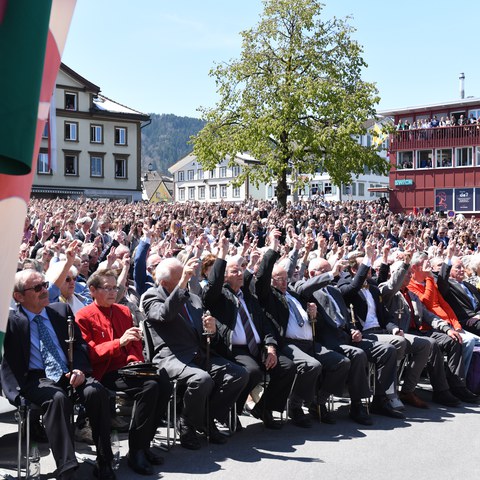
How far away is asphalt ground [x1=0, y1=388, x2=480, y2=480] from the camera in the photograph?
5734 mm

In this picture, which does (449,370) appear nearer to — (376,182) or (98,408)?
(98,408)

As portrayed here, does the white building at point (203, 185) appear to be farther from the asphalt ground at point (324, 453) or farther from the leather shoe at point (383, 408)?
the asphalt ground at point (324, 453)

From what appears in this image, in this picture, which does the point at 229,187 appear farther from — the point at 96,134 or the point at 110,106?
the point at 96,134

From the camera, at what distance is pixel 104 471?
214 inches

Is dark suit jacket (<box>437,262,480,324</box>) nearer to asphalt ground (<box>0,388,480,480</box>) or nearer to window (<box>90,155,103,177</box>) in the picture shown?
asphalt ground (<box>0,388,480,480</box>)

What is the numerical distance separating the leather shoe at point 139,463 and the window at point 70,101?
2037 inches

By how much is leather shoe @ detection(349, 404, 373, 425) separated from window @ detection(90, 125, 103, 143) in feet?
169

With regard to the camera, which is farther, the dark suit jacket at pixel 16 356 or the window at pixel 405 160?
the window at pixel 405 160

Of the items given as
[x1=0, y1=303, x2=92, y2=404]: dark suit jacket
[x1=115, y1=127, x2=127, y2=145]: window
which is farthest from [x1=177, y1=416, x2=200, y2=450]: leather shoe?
[x1=115, y1=127, x2=127, y2=145]: window

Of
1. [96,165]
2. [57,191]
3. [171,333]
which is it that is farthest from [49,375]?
[96,165]

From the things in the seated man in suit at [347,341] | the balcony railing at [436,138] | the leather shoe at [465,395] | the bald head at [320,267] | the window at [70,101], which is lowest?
the leather shoe at [465,395]

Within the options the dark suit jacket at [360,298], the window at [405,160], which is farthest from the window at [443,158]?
the dark suit jacket at [360,298]

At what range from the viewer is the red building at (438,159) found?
1988 inches

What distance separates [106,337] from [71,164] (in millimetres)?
51582
